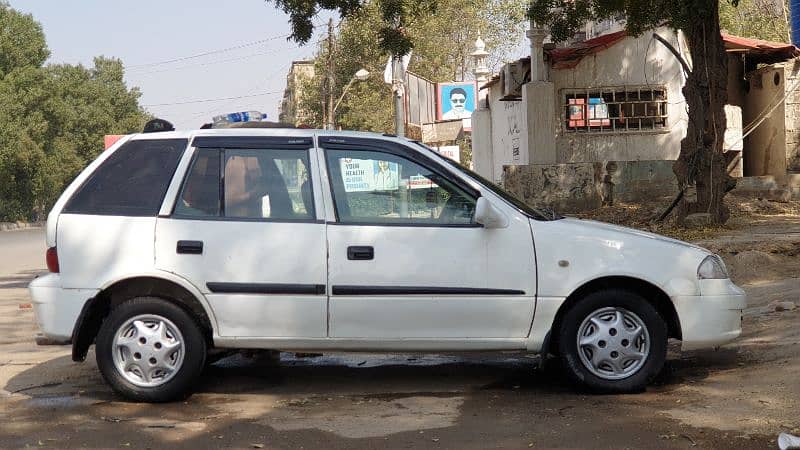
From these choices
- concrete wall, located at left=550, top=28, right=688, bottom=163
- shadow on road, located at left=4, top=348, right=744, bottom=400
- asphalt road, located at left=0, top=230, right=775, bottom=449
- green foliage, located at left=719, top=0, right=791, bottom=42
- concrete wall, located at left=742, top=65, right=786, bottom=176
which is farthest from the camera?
green foliage, located at left=719, top=0, right=791, bottom=42

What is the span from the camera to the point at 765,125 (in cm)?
2311

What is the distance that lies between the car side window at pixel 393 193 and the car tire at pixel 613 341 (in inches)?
35.8

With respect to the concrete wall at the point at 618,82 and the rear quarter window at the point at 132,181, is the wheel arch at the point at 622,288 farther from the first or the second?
the concrete wall at the point at 618,82

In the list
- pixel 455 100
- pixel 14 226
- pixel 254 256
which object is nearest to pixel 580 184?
pixel 254 256

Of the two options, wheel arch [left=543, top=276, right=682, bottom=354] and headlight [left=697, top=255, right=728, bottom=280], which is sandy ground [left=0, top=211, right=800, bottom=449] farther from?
headlight [left=697, top=255, right=728, bottom=280]

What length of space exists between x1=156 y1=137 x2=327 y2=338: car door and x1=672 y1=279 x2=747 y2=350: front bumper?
2208mm

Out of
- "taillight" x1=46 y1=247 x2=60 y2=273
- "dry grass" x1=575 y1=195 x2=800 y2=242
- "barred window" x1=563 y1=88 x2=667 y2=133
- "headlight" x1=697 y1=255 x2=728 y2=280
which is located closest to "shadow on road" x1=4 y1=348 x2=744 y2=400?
"headlight" x1=697 y1=255 x2=728 y2=280

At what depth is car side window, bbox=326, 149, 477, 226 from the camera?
6.43m

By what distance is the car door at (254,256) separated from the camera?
6332mm

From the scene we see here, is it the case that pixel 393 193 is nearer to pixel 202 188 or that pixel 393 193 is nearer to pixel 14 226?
pixel 202 188

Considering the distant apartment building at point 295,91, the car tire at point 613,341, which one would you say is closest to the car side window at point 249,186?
the car tire at point 613,341

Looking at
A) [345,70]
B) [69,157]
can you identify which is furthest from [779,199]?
[69,157]

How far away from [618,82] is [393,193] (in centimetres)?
1792

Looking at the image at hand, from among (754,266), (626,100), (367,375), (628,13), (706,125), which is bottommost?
(367,375)
